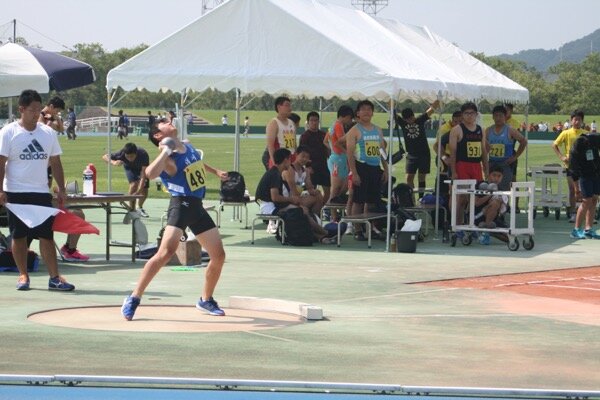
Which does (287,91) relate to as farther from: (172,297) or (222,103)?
(222,103)

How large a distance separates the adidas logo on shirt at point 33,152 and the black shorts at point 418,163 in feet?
40.2


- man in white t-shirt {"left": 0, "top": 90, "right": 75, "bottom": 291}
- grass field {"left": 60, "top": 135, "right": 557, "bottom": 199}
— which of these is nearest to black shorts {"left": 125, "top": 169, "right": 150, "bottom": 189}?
grass field {"left": 60, "top": 135, "right": 557, "bottom": 199}

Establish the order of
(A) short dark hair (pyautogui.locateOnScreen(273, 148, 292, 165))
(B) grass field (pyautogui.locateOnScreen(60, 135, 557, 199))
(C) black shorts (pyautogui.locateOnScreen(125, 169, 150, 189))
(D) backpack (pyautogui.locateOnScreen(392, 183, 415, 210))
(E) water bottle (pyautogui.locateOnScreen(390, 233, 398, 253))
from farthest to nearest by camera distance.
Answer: (B) grass field (pyautogui.locateOnScreen(60, 135, 557, 199))
(C) black shorts (pyautogui.locateOnScreen(125, 169, 150, 189))
(D) backpack (pyautogui.locateOnScreen(392, 183, 415, 210))
(A) short dark hair (pyautogui.locateOnScreen(273, 148, 292, 165))
(E) water bottle (pyautogui.locateOnScreen(390, 233, 398, 253))

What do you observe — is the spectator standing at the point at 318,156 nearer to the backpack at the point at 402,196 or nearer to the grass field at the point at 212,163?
the backpack at the point at 402,196

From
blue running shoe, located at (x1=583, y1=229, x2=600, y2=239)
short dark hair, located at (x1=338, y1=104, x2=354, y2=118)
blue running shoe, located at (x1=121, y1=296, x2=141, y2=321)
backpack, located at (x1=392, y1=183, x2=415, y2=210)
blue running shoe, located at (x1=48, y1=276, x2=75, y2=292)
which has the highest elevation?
short dark hair, located at (x1=338, y1=104, x2=354, y2=118)

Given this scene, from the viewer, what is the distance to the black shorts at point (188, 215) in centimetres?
1159

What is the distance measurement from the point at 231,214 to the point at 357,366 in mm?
16036

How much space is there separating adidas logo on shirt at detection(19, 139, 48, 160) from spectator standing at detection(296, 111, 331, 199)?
31.1 feet

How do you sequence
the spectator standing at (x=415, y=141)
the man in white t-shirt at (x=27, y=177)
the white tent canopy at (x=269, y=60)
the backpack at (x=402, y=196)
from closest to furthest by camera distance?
the man in white t-shirt at (x=27, y=177) → the white tent canopy at (x=269, y=60) → the backpack at (x=402, y=196) → the spectator standing at (x=415, y=141)

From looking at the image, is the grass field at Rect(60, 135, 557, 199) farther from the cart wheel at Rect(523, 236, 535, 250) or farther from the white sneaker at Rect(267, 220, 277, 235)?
the cart wheel at Rect(523, 236, 535, 250)

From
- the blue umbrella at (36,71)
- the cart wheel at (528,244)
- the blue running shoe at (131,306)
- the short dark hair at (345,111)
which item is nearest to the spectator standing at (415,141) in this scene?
the short dark hair at (345,111)

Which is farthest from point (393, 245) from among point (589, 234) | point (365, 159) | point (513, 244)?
point (589, 234)

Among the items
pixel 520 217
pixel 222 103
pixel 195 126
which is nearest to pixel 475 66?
pixel 520 217

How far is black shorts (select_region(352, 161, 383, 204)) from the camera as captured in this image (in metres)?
19.9
